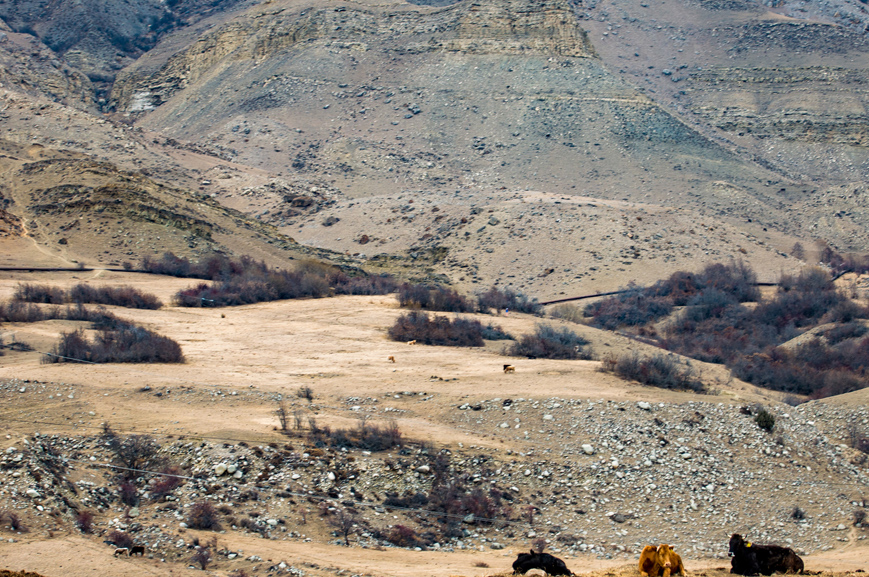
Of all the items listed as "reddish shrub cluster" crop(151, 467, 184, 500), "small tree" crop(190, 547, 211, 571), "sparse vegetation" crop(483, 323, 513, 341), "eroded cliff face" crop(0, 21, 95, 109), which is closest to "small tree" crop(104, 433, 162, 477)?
"reddish shrub cluster" crop(151, 467, 184, 500)

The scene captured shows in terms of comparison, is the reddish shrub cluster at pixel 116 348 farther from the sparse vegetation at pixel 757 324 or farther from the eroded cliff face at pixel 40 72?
the eroded cliff face at pixel 40 72

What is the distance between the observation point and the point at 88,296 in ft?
78.1

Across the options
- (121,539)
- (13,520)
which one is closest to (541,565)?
(121,539)

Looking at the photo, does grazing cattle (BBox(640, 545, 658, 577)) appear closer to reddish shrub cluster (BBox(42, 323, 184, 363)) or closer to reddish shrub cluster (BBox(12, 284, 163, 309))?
reddish shrub cluster (BBox(42, 323, 184, 363))

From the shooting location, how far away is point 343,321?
24406mm

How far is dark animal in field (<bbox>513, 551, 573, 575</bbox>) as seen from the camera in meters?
8.98

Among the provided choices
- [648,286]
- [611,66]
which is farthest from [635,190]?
[611,66]

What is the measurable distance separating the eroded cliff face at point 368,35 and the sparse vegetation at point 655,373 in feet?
147

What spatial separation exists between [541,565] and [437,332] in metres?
13.4

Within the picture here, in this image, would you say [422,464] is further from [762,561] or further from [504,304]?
[504,304]

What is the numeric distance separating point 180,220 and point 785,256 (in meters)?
28.8

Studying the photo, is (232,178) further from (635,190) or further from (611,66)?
(611,66)

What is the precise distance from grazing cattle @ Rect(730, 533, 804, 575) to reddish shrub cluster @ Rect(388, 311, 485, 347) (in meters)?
12.7

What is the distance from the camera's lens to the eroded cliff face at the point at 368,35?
196 ft
